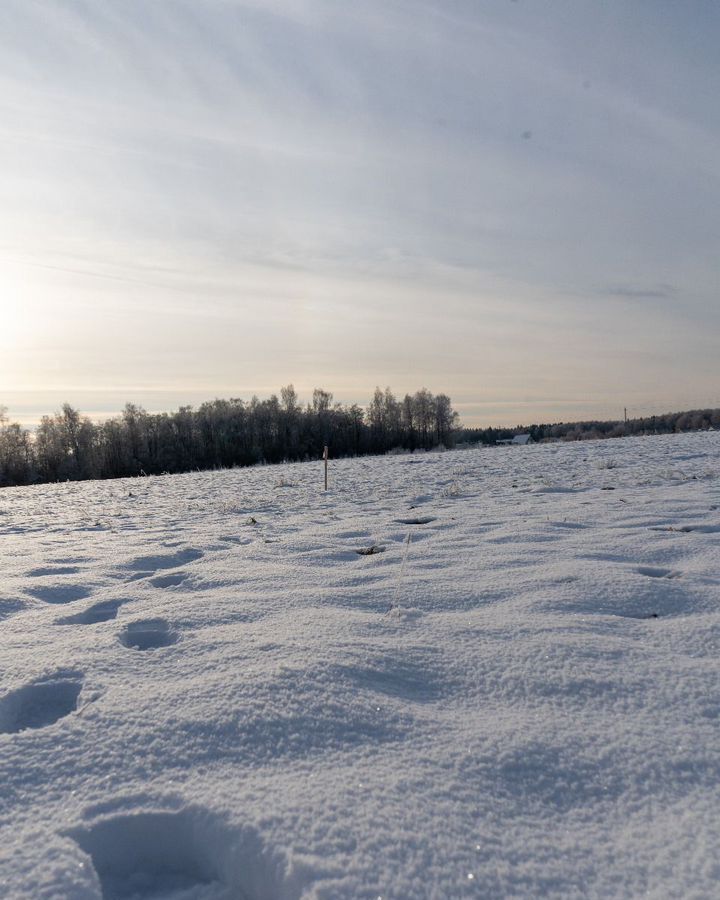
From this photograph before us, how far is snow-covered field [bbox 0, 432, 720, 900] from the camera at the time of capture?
4.57 ft

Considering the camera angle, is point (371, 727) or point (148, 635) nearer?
point (371, 727)

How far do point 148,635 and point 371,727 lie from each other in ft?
4.68

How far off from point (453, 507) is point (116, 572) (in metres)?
3.95

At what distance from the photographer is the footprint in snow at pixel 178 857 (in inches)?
54.9

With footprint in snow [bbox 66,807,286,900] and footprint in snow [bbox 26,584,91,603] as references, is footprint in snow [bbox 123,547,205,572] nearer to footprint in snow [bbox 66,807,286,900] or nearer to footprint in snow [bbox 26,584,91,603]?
footprint in snow [bbox 26,584,91,603]

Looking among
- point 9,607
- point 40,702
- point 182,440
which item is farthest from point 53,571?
point 182,440

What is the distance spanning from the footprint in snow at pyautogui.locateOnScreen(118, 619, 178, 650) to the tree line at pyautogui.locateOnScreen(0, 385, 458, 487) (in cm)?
4935

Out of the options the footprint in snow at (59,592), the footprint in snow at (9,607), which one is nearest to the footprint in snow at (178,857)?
the footprint in snow at (9,607)

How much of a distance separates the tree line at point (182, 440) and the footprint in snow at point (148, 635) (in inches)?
1943

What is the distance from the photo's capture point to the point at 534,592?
322 centimetres

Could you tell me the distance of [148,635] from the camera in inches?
113

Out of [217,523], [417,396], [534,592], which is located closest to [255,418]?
[417,396]

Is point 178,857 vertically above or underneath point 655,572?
underneath

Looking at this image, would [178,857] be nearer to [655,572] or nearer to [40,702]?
[40,702]
